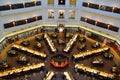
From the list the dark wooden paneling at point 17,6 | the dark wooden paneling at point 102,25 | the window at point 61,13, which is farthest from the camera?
the window at point 61,13

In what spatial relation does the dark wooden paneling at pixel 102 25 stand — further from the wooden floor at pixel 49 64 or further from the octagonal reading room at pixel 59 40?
the wooden floor at pixel 49 64

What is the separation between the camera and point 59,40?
33.6 meters

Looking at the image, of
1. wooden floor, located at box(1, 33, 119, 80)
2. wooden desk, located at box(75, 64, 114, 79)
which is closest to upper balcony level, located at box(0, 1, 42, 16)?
wooden floor, located at box(1, 33, 119, 80)

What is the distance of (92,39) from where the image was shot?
116ft

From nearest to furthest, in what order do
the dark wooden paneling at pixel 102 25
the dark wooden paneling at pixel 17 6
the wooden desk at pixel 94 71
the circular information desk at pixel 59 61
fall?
the wooden desk at pixel 94 71 → the circular information desk at pixel 59 61 → the dark wooden paneling at pixel 17 6 → the dark wooden paneling at pixel 102 25

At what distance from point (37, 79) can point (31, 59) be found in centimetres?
476

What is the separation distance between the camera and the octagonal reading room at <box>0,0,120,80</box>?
87.1 ft

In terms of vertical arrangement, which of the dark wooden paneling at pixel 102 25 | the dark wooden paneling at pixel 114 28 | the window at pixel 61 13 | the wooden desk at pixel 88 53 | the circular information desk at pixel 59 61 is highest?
the window at pixel 61 13

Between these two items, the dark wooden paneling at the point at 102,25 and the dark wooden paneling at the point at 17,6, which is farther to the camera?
the dark wooden paneling at the point at 102,25

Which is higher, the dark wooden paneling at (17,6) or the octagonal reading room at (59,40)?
the dark wooden paneling at (17,6)

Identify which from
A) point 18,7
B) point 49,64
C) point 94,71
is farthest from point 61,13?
point 94,71

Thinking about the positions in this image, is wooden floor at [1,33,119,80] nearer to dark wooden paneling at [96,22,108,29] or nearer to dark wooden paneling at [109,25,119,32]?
dark wooden paneling at [96,22,108,29]

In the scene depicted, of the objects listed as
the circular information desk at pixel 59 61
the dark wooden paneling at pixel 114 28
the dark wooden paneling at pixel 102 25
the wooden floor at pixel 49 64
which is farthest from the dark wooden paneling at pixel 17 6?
the dark wooden paneling at pixel 114 28

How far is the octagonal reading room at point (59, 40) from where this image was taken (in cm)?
2654
